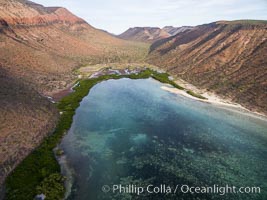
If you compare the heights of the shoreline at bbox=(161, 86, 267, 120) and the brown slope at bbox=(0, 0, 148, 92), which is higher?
the brown slope at bbox=(0, 0, 148, 92)

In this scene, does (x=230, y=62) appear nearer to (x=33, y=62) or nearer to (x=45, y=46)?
(x=33, y=62)

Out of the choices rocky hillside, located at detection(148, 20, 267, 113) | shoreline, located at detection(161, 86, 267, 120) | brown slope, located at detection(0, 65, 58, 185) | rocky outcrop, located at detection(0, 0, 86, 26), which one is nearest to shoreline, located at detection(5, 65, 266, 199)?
shoreline, located at detection(161, 86, 267, 120)

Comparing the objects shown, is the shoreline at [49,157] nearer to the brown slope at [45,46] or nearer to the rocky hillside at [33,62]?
the rocky hillside at [33,62]

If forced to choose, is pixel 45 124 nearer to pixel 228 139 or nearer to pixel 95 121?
pixel 95 121

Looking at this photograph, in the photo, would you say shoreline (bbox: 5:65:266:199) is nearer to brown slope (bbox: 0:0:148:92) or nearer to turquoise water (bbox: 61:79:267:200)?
turquoise water (bbox: 61:79:267:200)

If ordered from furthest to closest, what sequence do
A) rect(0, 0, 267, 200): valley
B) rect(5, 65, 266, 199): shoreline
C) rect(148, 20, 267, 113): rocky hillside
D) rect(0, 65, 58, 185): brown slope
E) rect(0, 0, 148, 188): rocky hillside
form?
rect(148, 20, 267, 113): rocky hillside → rect(0, 0, 267, 200): valley → rect(0, 0, 148, 188): rocky hillside → rect(0, 65, 58, 185): brown slope → rect(5, 65, 266, 199): shoreline

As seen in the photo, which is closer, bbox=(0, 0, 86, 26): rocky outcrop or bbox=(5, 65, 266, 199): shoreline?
bbox=(5, 65, 266, 199): shoreline
